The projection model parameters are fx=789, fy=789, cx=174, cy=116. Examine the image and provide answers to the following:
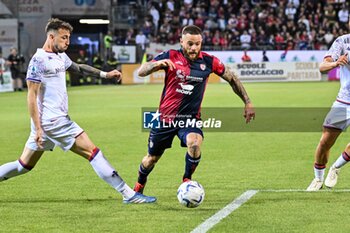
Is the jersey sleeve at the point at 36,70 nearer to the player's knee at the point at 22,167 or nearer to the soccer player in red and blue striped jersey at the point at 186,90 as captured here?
the player's knee at the point at 22,167

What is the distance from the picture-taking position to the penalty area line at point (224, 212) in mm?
7641

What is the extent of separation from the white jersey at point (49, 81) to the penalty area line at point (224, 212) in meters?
2.10

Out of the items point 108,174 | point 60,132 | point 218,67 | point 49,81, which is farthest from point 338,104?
point 49,81

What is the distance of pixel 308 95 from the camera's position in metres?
30.7

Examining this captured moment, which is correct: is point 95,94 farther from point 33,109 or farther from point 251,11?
point 33,109

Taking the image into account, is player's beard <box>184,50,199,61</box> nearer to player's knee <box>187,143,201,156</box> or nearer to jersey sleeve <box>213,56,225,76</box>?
jersey sleeve <box>213,56,225,76</box>

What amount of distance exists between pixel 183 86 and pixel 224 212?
1.55m

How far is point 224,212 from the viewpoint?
27.9 ft

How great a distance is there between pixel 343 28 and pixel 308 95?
1777 centimetres

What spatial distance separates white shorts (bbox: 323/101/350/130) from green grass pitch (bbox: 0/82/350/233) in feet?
2.80

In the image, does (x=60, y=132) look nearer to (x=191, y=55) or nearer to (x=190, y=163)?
(x=190, y=163)

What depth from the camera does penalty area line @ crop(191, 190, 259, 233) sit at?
25.1ft

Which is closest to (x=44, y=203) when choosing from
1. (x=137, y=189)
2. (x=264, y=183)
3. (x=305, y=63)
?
(x=137, y=189)

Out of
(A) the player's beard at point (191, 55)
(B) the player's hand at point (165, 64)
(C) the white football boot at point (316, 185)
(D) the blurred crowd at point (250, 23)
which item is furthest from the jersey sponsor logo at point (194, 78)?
(D) the blurred crowd at point (250, 23)
